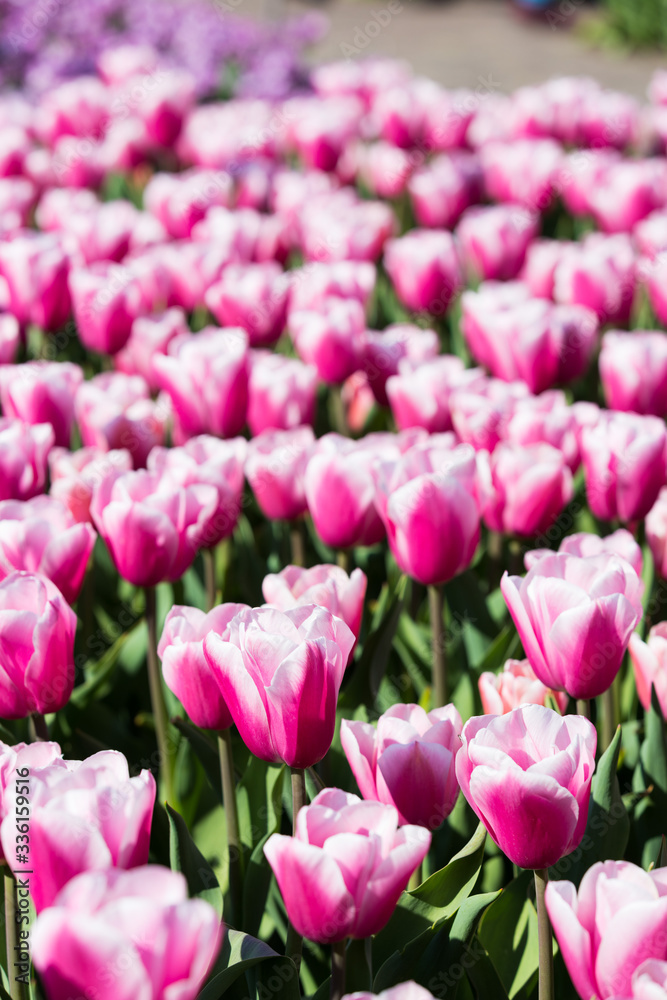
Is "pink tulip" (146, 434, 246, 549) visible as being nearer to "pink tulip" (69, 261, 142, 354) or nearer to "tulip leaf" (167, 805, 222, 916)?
"tulip leaf" (167, 805, 222, 916)

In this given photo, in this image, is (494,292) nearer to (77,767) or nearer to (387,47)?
(77,767)

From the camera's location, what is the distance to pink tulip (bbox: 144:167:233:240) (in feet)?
11.4

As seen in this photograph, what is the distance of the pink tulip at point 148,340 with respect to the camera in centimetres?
247

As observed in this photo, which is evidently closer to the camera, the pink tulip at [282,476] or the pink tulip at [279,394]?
the pink tulip at [282,476]

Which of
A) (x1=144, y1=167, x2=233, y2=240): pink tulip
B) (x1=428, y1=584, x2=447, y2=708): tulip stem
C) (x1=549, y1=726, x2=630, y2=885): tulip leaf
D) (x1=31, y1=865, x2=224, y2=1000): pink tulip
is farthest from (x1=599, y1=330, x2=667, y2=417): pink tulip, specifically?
(x1=144, y1=167, x2=233, y2=240): pink tulip

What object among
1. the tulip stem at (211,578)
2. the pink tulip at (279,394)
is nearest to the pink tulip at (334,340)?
the pink tulip at (279,394)

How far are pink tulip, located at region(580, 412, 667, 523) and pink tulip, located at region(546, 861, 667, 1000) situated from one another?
0.91 metres

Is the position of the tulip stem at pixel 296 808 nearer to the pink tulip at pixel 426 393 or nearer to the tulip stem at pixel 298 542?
the tulip stem at pixel 298 542

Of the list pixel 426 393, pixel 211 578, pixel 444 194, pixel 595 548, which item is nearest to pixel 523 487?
pixel 595 548

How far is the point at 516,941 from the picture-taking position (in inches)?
49.4

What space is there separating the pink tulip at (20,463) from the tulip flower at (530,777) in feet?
3.18

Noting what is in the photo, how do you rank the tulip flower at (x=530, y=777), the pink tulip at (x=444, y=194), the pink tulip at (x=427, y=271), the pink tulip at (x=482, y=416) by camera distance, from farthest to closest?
1. the pink tulip at (x=444, y=194)
2. the pink tulip at (x=427, y=271)
3. the pink tulip at (x=482, y=416)
4. the tulip flower at (x=530, y=777)

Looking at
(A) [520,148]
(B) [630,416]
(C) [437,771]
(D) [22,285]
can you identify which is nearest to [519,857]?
(C) [437,771]

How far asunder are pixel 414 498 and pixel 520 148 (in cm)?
301
